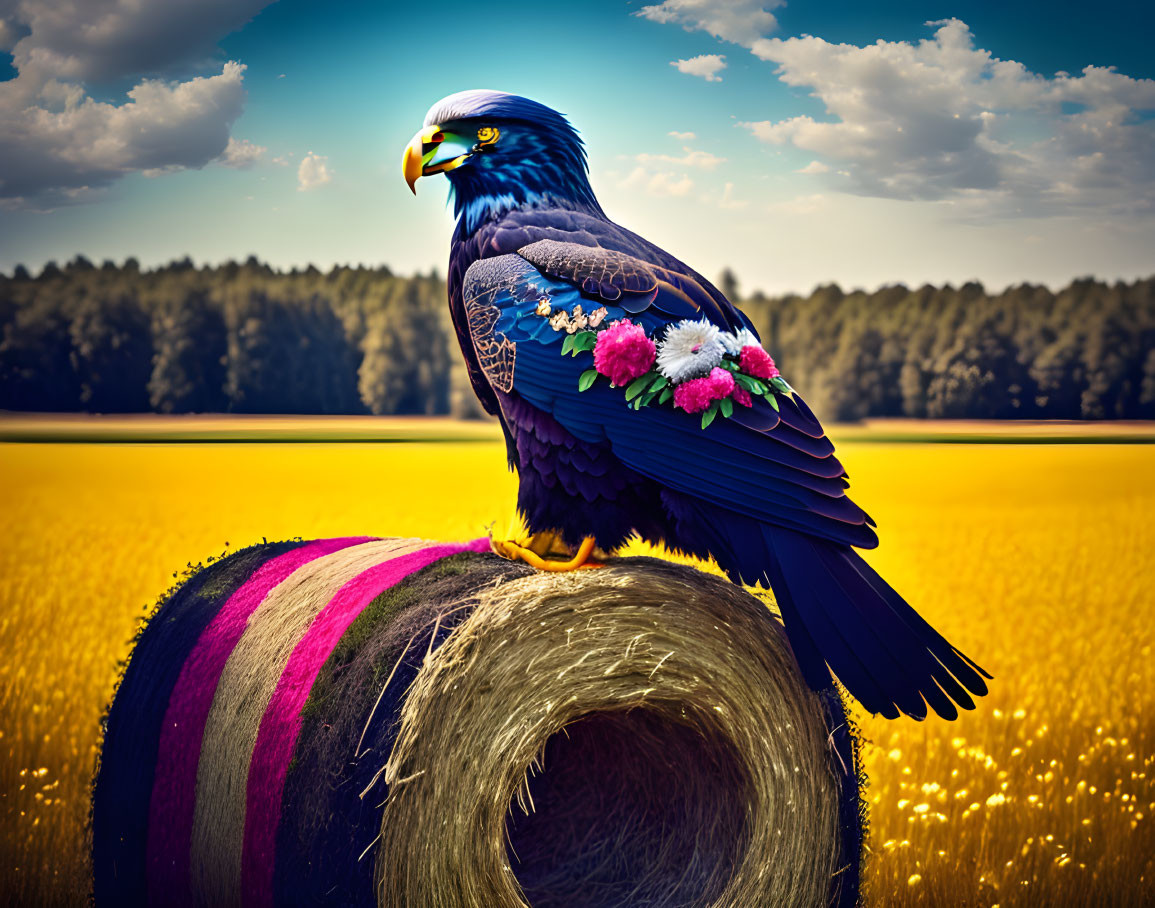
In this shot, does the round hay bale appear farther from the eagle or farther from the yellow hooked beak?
the yellow hooked beak

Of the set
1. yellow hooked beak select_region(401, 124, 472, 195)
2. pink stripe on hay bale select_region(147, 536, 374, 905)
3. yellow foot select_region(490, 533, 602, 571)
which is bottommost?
pink stripe on hay bale select_region(147, 536, 374, 905)

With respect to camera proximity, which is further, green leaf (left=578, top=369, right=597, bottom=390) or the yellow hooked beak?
the yellow hooked beak

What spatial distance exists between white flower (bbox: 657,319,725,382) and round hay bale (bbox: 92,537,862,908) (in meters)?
0.66

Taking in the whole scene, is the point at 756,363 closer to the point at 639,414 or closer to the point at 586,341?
the point at 639,414

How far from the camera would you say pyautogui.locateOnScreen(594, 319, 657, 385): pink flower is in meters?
2.92

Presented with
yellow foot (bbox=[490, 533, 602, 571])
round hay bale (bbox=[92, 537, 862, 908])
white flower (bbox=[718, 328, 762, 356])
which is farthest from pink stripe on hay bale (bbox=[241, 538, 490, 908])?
white flower (bbox=[718, 328, 762, 356])

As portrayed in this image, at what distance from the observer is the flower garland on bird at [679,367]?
9.48ft

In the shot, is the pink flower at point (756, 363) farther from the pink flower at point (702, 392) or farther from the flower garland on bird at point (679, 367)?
the pink flower at point (702, 392)

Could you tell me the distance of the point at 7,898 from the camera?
3906 mm

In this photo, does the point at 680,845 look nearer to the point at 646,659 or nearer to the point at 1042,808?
the point at 646,659

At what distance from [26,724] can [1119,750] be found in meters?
5.82

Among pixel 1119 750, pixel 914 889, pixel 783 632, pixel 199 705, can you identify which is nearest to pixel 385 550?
pixel 199 705

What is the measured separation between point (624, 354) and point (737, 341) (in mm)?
409

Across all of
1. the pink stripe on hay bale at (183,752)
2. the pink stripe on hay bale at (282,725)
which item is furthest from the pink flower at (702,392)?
the pink stripe on hay bale at (183,752)
